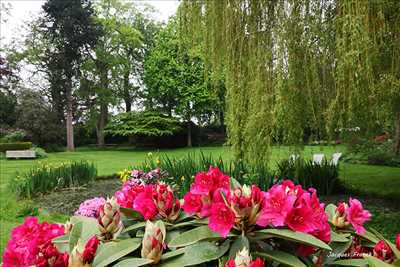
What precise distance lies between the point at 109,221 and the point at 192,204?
23cm

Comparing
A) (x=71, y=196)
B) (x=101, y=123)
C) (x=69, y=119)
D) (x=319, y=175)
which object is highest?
(x=69, y=119)

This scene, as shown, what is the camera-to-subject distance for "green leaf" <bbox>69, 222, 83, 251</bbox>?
1.07 metres

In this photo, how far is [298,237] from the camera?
933 millimetres

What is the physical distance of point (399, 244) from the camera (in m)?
1.11

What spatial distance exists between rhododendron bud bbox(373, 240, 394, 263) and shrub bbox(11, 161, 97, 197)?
6388 millimetres

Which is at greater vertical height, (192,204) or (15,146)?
(15,146)

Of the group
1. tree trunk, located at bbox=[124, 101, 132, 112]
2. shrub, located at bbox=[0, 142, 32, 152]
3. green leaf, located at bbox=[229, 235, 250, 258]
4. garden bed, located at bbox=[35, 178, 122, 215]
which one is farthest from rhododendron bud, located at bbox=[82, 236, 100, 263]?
tree trunk, located at bbox=[124, 101, 132, 112]

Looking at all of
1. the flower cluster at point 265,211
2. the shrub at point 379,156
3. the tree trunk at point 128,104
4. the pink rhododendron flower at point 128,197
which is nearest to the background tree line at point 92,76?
the tree trunk at point 128,104

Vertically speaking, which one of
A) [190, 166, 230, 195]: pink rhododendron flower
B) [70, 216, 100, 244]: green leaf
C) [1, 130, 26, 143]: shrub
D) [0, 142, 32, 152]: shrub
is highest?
[1, 130, 26, 143]: shrub

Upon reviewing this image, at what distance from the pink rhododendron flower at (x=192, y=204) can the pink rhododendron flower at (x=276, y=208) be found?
7.4 inches

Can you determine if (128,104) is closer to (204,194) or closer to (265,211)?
(204,194)

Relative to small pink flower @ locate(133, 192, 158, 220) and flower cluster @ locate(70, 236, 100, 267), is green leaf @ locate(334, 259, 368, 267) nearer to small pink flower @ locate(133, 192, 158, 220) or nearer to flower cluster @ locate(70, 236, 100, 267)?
small pink flower @ locate(133, 192, 158, 220)

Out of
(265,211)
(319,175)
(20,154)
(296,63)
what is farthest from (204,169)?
(20,154)

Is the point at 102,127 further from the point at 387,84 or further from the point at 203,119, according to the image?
the point at 387,84
